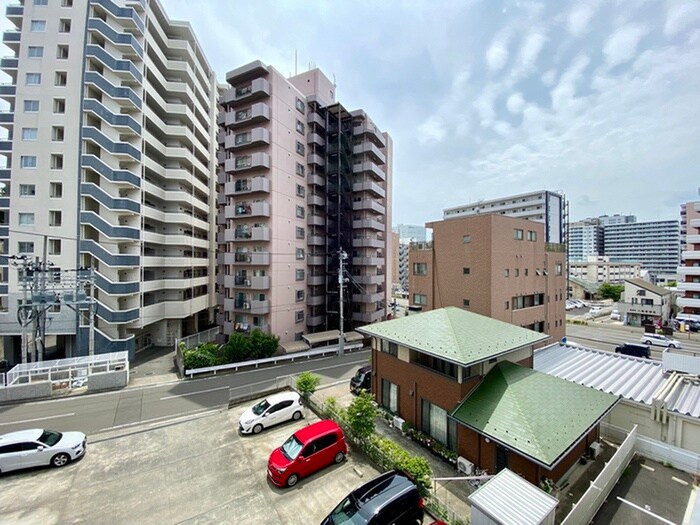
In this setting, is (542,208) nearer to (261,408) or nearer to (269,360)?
(269,360)

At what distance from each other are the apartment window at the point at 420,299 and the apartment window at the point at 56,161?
36.9 metres

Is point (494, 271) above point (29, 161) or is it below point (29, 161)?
below

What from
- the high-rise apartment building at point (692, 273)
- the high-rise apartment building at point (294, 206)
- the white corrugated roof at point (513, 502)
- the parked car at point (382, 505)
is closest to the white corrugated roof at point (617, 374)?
the white corrugated roof at point (513, 502)

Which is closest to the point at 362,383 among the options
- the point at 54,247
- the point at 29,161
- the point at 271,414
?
the point at 271,414

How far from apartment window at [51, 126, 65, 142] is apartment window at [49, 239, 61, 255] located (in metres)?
9.73

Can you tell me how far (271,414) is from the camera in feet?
54.2

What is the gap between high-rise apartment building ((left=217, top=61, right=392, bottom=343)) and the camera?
33656 millimetres

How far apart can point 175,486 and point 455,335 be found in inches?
537

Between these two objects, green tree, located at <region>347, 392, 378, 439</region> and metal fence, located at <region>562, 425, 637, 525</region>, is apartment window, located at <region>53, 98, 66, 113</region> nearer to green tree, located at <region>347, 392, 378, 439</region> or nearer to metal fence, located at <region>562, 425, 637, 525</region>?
green tree, located at <region>347, 392, 378, 439</region>

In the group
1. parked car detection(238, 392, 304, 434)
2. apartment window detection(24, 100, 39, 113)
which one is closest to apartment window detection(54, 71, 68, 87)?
apartment window detection(24, 100, 39, 113)

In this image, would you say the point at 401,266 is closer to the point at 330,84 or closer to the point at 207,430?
the point at 330,84

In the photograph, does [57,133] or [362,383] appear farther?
[57,133]

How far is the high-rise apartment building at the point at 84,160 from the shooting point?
28.6 metres

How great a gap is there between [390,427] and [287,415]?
572 cm
